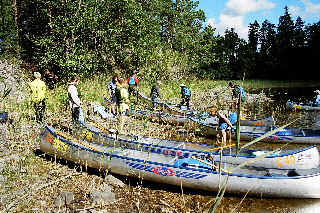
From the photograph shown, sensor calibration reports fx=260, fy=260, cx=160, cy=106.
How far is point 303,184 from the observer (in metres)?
6.18

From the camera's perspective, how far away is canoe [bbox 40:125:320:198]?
623 centimetres

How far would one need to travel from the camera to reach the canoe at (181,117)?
11841 millimetres

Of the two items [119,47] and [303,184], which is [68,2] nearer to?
[119,47]

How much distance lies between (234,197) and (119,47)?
16580 millimetres

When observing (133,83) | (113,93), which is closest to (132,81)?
(133,83)

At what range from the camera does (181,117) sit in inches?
523

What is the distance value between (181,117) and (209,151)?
519cm

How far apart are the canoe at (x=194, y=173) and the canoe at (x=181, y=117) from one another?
4.89 m

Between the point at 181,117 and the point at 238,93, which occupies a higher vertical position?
the point at 238,93

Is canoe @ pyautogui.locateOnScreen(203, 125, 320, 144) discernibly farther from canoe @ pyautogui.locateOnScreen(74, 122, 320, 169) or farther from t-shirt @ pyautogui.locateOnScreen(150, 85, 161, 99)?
t-shirt @ pyautogui.locateOnScreen(150, 85, 161, 99)

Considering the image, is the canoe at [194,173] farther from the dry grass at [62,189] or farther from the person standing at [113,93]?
the person standing at [113,93]

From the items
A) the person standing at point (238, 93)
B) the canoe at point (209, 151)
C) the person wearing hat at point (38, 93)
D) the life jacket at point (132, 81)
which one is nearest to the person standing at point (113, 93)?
the life jacket at point (132, 81)

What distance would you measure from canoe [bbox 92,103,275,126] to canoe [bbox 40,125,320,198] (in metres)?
4.89

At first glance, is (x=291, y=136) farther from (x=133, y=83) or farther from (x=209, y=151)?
(x=133, y=83)
